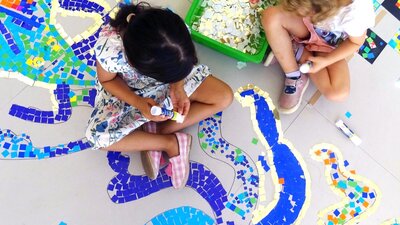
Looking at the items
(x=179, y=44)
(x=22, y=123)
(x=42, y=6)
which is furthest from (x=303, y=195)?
(x=42, y=6)

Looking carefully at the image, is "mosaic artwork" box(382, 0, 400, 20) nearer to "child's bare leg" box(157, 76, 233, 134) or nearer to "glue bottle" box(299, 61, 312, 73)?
"glue bottle" box(299, 61, 312, 73)

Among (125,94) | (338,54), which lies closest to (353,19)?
(338,54)

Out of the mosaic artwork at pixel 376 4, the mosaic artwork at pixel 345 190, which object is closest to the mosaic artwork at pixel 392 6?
the mosaic artwork at pixel 376 4

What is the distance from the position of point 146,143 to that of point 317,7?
1.71 ft

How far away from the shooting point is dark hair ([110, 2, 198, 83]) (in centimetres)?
79

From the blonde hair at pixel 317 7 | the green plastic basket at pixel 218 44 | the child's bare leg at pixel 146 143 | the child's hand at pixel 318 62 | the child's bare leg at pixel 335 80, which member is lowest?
the child's bare leg at pixel 146 143

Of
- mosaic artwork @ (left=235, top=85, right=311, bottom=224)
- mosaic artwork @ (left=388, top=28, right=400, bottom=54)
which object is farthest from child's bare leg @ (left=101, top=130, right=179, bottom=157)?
mosaic artwork @ (left=388, top=28, right=400, bottom=54)

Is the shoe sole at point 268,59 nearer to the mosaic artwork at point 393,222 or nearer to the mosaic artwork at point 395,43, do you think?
the mosaic artwork at point 395,43

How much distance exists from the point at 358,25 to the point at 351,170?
15.8 inches

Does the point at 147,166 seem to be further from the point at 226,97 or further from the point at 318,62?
the point at 318,62

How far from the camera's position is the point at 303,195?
1.16m

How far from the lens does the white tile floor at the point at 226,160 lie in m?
1.10

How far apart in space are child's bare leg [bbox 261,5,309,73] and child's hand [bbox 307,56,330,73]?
0.05 meters

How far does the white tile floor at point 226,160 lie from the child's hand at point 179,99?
155 mm
